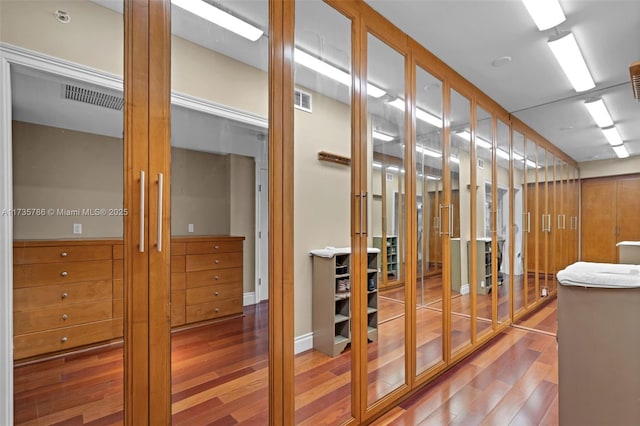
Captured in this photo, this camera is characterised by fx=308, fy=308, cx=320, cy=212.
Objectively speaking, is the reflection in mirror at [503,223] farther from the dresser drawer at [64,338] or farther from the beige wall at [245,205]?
the dresser drawer at [64,338]

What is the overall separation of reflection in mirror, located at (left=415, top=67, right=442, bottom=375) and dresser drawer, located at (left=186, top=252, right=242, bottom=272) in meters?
1.52

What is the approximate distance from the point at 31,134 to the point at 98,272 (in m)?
0.50

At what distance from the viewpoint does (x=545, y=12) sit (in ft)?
6.91

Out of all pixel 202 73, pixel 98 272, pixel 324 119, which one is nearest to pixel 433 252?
pixel 324 119

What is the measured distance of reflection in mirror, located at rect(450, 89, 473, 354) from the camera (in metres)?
2.87

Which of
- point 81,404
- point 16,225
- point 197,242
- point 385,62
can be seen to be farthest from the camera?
point 385,62

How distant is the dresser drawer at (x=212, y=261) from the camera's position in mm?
1356

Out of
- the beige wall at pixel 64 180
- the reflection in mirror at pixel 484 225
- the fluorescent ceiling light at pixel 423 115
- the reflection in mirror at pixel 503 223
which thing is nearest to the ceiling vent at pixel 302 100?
the fluorescent ceiling light at pixel 423 115

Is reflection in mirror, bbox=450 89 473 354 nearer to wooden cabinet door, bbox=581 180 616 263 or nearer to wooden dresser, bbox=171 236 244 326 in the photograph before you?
wooden cabinet door, bbox=581 180 616 263

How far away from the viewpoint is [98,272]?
1119mm

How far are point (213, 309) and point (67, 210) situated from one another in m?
0.73

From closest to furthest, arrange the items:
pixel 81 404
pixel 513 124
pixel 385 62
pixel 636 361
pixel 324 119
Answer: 1. pixel 81 404
2. pixel 636 361
3. pixel 324 119
4. pixel 385 62
5. pixel 513 124

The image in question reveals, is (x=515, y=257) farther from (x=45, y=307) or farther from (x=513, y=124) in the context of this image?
(x=45, y=307)

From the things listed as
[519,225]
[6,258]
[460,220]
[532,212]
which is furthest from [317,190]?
[532,212]
